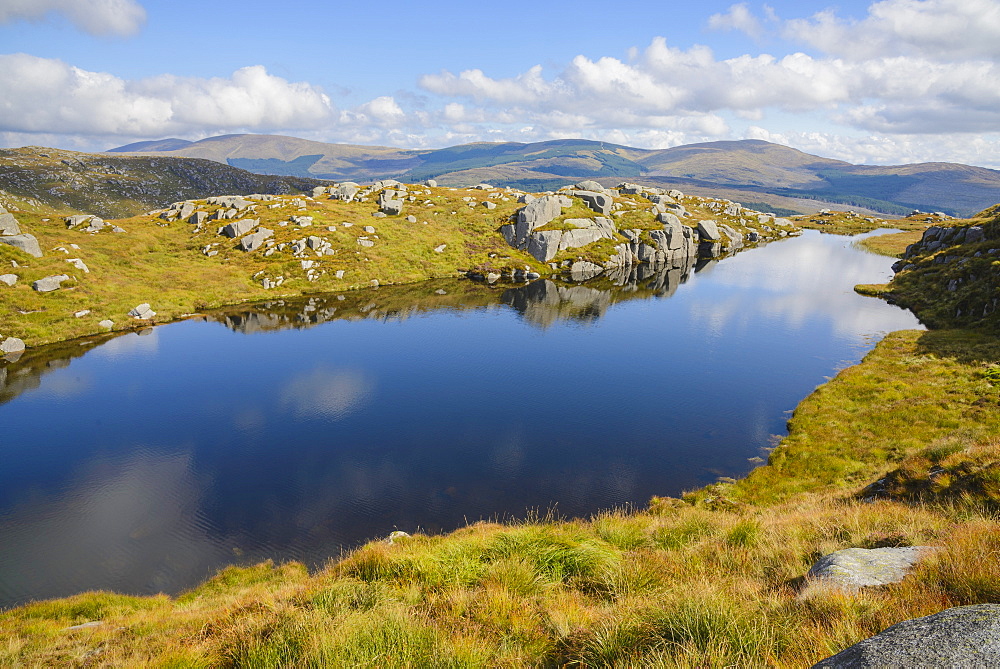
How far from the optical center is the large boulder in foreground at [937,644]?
4367 mm

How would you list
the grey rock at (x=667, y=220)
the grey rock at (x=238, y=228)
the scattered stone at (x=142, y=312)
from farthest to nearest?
the grey rock at (x=667, y=220)
the grey rock at (x=238, y=228)
the scattered stone at (x=142, y=312)

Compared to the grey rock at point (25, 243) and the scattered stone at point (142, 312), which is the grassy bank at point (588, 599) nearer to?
the scattered stone at point (142, 312)

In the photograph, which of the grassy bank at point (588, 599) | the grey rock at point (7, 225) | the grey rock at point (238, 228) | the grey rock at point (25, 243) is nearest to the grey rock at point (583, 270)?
the grey rock at point (238, 228)

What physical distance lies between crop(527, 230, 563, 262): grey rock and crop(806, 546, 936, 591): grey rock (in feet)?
305

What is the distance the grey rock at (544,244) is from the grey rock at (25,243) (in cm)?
7991

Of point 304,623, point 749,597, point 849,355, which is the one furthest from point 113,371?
point 849,355

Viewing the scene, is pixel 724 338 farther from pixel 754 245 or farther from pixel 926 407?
pixel 754 245

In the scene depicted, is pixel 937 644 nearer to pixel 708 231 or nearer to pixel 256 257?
pixel 256 257

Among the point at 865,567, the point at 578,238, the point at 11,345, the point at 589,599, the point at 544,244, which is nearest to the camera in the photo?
the point at 865,567

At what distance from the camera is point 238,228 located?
291 ft

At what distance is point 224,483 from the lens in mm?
26562

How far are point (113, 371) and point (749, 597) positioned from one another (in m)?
52.4

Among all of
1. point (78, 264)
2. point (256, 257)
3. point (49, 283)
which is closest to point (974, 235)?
point (256, 257)

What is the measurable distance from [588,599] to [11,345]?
205 feet
